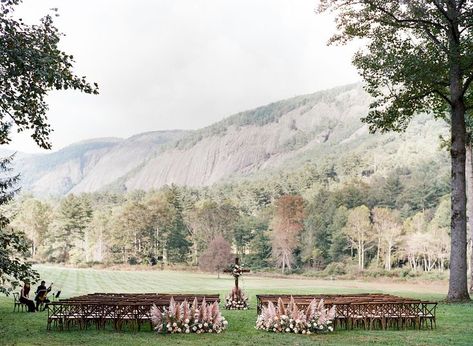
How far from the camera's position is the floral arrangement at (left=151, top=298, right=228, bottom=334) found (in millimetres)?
14617

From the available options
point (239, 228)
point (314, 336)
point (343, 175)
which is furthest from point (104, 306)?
point (343, 175)

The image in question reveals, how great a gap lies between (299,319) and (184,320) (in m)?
3.19

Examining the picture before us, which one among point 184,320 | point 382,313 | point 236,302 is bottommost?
point 236,302

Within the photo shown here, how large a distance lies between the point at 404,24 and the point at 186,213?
2819 inches

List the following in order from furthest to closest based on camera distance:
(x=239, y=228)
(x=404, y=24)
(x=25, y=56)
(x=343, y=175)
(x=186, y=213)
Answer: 1. (x=343, y=175)
2. (x=186, y=213)
3. (x=239, y=228)
4. (x=404, y=24)
5. (x=25, y=56)

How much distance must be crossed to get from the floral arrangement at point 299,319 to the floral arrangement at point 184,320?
1.50 m

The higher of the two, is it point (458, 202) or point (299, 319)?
point (458, 202)

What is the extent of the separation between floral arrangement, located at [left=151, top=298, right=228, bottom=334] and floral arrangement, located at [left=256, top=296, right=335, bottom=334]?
1.50 m

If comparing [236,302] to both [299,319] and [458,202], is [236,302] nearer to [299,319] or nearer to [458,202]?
[299,319]

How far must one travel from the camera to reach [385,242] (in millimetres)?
71500

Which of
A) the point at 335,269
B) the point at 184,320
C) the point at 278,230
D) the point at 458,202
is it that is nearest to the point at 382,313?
the point at 184,320

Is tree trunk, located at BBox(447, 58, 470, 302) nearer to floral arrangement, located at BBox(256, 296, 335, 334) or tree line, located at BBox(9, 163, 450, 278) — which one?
floral arrangement, located at BBox(256, 296, 335, 334)

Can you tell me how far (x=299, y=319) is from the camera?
14.6m

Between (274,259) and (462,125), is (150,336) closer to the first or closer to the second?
Result: (462,125)
